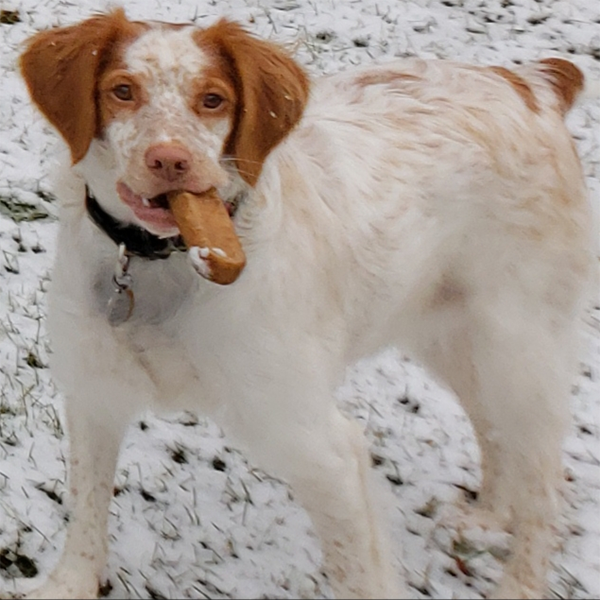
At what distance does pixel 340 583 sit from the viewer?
260 centimetres

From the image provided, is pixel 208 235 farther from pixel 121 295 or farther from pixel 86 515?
pixel 86 515

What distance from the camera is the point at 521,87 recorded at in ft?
9.37

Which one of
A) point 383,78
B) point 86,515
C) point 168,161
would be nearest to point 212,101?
point 168,161

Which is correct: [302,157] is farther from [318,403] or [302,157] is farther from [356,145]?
[318,403]

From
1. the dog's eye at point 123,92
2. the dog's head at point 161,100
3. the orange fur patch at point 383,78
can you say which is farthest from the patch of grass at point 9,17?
the dog's eye at point 123,92

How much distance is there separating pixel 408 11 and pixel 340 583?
4779 mm

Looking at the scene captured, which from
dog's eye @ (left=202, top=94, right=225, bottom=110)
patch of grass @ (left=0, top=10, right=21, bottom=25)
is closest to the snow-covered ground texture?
dog's eye @ (left=202, top=94, right=225, bottom=110)

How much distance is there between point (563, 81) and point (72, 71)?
60.0 inches

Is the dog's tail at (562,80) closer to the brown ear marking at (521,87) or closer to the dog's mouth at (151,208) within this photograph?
the brown ear marking at (521,87)

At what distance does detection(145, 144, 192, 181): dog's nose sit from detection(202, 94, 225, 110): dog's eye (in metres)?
0.16

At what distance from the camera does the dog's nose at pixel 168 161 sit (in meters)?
1.94

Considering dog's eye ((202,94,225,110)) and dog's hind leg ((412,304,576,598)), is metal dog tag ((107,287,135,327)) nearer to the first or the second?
dog's eye ((202,94,225,110))

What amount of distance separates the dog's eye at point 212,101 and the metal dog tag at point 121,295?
1.30 feet

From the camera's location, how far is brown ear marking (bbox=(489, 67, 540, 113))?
9.28ft
